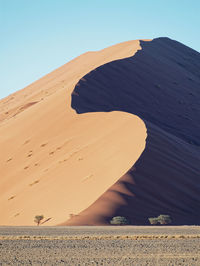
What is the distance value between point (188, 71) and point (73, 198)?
5487 centimetres

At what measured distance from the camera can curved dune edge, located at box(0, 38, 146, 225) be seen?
34250 millimetres

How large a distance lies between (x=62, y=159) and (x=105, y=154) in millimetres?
4126

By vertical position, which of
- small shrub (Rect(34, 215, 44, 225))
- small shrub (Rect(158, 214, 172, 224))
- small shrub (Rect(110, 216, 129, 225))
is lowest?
small shrub (Rect(158, 214, 172, 224))

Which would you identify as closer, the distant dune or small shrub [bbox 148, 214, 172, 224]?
small shrub [bbox 148, 214, 172, 224]

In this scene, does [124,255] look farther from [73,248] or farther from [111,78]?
[111,78]

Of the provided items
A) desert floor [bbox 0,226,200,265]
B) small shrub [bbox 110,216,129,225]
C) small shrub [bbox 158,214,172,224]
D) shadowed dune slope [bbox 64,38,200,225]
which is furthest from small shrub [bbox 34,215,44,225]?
desert floor [bbox 0,226,200,265]

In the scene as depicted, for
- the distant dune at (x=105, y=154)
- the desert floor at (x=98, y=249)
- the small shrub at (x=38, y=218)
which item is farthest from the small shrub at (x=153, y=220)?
the desert floor at (x=98, y=249)

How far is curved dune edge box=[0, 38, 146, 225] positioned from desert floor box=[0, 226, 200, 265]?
9770mm

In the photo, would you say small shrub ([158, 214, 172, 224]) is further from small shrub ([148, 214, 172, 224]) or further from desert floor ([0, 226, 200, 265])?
desert floor ([0, 226, 200, 265])

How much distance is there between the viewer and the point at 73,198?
3359 centimetres

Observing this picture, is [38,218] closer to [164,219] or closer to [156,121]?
[164,219]

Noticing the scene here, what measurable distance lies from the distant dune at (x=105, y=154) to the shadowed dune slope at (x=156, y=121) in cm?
7

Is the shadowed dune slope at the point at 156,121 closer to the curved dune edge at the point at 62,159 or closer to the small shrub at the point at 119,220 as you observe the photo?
the small shrub at the point at 119,220

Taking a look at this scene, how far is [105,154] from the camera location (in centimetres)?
3841
